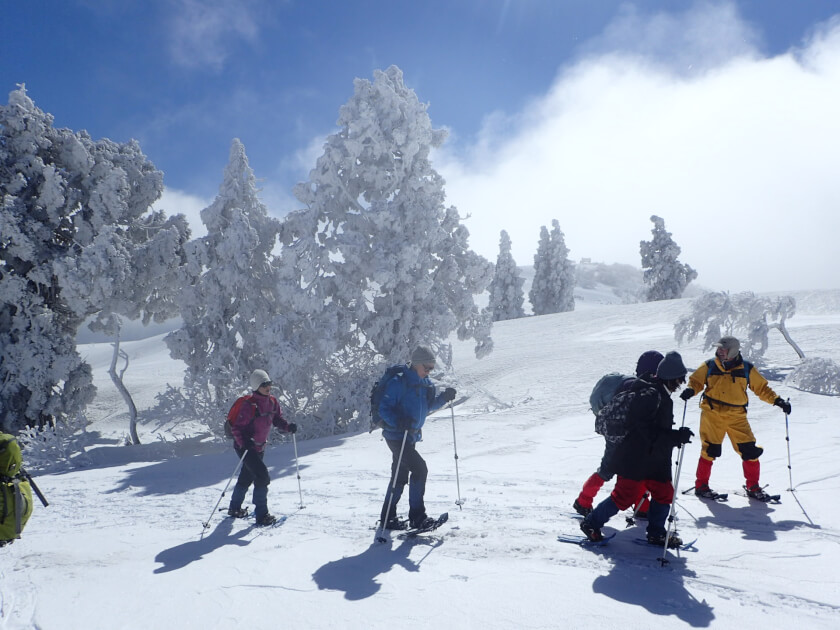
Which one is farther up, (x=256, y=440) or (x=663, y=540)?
(x=256, y=440)

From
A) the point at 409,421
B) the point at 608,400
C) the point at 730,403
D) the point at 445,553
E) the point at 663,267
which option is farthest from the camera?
the point at 663,267

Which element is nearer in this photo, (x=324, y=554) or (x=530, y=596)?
(x=530, y=596)

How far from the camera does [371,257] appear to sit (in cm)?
1587

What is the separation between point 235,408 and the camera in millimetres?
6516

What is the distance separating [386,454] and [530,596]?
680 centimetres

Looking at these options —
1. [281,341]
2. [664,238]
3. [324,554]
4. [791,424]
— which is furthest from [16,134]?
[664,238]

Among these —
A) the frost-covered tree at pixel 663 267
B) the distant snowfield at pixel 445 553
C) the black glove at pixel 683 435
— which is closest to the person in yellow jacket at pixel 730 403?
the distant snowfield at pixel 445 553

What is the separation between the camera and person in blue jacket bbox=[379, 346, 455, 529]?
5430mm

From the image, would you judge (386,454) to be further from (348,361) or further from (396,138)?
(396,138)

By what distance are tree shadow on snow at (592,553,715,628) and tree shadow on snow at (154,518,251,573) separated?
12.1 ft

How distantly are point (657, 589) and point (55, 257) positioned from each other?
18132 millimetres

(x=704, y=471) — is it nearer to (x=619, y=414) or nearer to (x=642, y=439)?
(x=642, y=439)

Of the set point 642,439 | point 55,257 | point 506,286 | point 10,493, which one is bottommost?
point 10,493

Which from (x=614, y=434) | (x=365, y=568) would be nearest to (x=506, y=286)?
(x=614, y=434)
